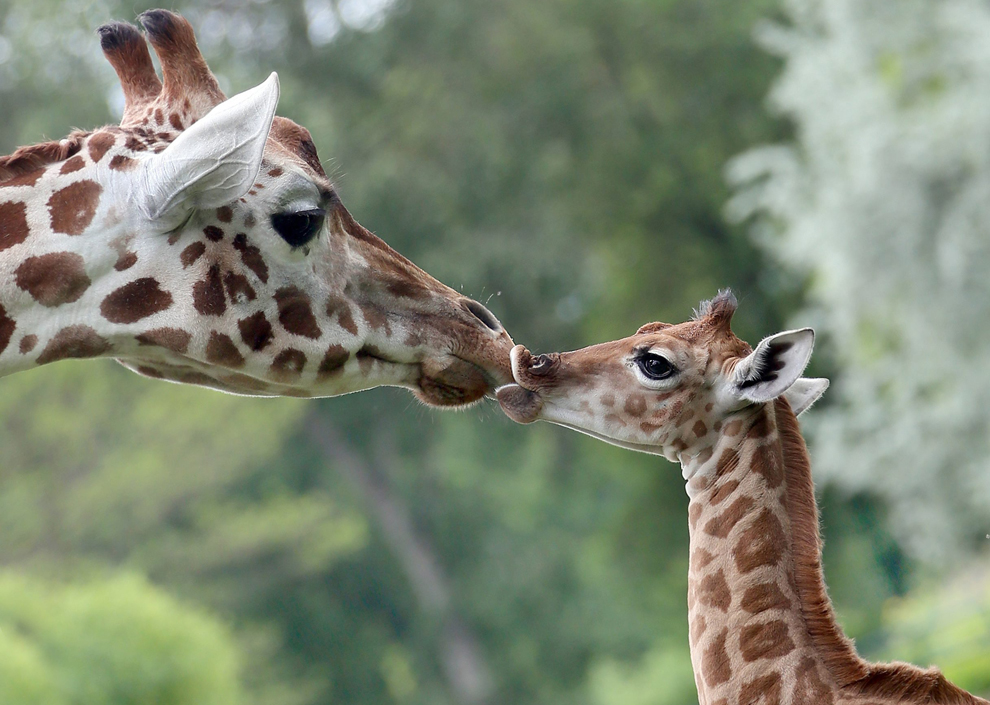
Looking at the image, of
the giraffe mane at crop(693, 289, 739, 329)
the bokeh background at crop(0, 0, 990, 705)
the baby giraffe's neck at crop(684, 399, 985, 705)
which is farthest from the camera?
the bokeh background at crop(0, 0, 990, 705)

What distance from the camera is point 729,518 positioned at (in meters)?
3.92

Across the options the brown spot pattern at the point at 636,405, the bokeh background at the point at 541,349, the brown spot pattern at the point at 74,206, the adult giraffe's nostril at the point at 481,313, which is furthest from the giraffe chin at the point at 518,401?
the bokeh background at the point at 541,349

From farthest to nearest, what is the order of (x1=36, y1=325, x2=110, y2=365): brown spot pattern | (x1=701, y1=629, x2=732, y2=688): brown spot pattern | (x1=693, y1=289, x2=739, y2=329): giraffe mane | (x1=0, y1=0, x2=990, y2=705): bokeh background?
(x1=0, y1=0, x2=990, y2=705): bokeh background → (x1=693, y1=289, x2=739, y2=329): giraffe mane → (x1=701, y1=629, x2=732, y2=688): brown spot pattern → (x1=36, y1=325, x2=110, y2=365): brown spot pattern

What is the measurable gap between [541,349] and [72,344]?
25.9m

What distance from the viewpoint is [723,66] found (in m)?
30.8

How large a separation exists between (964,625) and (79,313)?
59.5 feet

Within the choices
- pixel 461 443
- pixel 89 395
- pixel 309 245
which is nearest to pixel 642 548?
pixel 461 443

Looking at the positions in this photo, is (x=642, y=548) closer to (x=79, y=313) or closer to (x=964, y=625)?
(x=964, y=625)

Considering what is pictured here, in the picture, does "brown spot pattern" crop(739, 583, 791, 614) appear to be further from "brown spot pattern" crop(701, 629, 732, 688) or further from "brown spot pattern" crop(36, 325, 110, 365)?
"brown spot pattern" crop(36, 325, 110, 365)

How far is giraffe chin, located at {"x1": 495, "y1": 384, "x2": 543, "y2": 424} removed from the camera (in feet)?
13.0

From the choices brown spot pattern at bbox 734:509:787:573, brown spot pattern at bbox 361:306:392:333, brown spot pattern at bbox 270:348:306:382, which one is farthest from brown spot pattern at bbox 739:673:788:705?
brown spot pattern at bbox 270:348:306:382

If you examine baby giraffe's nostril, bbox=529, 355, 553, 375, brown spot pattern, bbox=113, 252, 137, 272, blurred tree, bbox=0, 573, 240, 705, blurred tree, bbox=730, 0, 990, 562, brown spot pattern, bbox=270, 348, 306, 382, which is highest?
blurred tree, bbox=730, 0, 990, 562

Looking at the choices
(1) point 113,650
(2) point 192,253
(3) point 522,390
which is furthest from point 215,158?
(1) point 113,650

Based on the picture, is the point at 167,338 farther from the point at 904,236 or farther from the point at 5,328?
the point at 904,236
